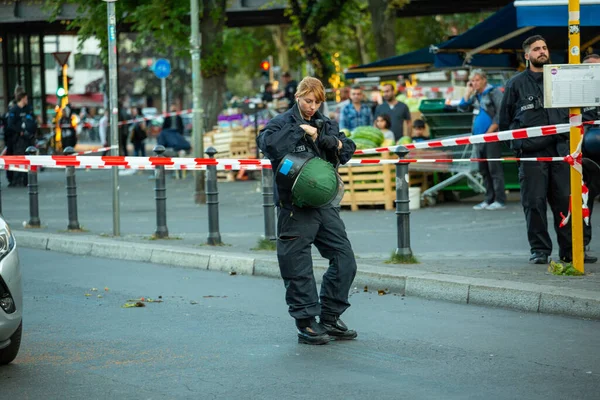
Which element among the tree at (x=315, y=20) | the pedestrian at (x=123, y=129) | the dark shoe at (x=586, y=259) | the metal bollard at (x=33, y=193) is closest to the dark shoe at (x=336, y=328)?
the dark shoe at (x=586, y=259)

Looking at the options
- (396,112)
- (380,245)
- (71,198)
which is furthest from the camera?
(396,112)

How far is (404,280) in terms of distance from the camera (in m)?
9.73

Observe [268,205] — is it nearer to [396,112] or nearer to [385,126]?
[385,126]

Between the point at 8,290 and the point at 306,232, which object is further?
the point at 306,232

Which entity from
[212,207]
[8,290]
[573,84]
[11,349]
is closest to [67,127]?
[212,207]

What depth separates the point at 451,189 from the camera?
18.0m

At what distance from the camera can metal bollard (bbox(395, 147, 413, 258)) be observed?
10.6 m

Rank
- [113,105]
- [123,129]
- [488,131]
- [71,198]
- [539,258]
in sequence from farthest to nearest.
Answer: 1. [123,129]
2. [488,131]
3. [71,198]
4. [113,105]
5. [539,258]

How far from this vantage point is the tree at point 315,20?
30328 mm

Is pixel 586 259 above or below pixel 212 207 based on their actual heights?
below

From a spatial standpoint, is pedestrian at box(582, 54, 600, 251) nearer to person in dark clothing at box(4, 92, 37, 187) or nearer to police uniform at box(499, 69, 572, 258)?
police uniform at box(499, 69, 572, 258)

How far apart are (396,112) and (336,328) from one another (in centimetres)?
1214

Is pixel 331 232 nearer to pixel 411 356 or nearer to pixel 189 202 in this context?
pixel 411 356

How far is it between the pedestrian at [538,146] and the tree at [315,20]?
20340 millimetres
